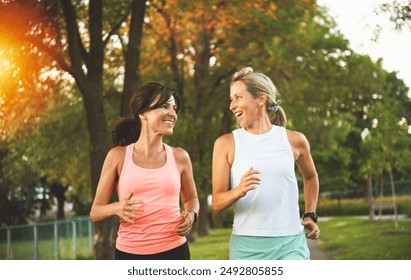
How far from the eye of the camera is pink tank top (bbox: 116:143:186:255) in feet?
13.9

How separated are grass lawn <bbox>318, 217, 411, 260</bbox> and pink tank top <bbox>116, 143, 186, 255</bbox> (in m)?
7.12

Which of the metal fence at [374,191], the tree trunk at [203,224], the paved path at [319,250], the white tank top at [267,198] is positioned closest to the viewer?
the white tank top at [267,198]

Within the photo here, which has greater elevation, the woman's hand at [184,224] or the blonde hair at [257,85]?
the blonde hair at [257,85]

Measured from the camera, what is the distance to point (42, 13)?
31.3 feet

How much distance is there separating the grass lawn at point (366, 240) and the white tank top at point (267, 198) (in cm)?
692

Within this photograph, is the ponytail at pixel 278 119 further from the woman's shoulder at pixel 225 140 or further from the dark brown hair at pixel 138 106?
the dark brown hair at pixel 138 106

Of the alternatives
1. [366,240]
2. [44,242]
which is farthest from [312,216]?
[44,242]

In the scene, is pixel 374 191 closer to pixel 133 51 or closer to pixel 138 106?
pixel 133 51

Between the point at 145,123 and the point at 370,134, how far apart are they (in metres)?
12.5

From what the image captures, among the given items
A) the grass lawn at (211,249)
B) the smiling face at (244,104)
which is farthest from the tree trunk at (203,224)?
the smiling face at (244,104)

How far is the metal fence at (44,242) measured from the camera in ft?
42.8

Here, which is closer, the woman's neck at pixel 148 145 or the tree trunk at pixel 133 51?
the woman's neck at pixel 148 145

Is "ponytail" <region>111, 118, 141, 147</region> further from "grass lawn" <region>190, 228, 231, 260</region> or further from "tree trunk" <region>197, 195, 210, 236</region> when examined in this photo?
"tree trunk" <region>197, 195, 210, 236</region>
